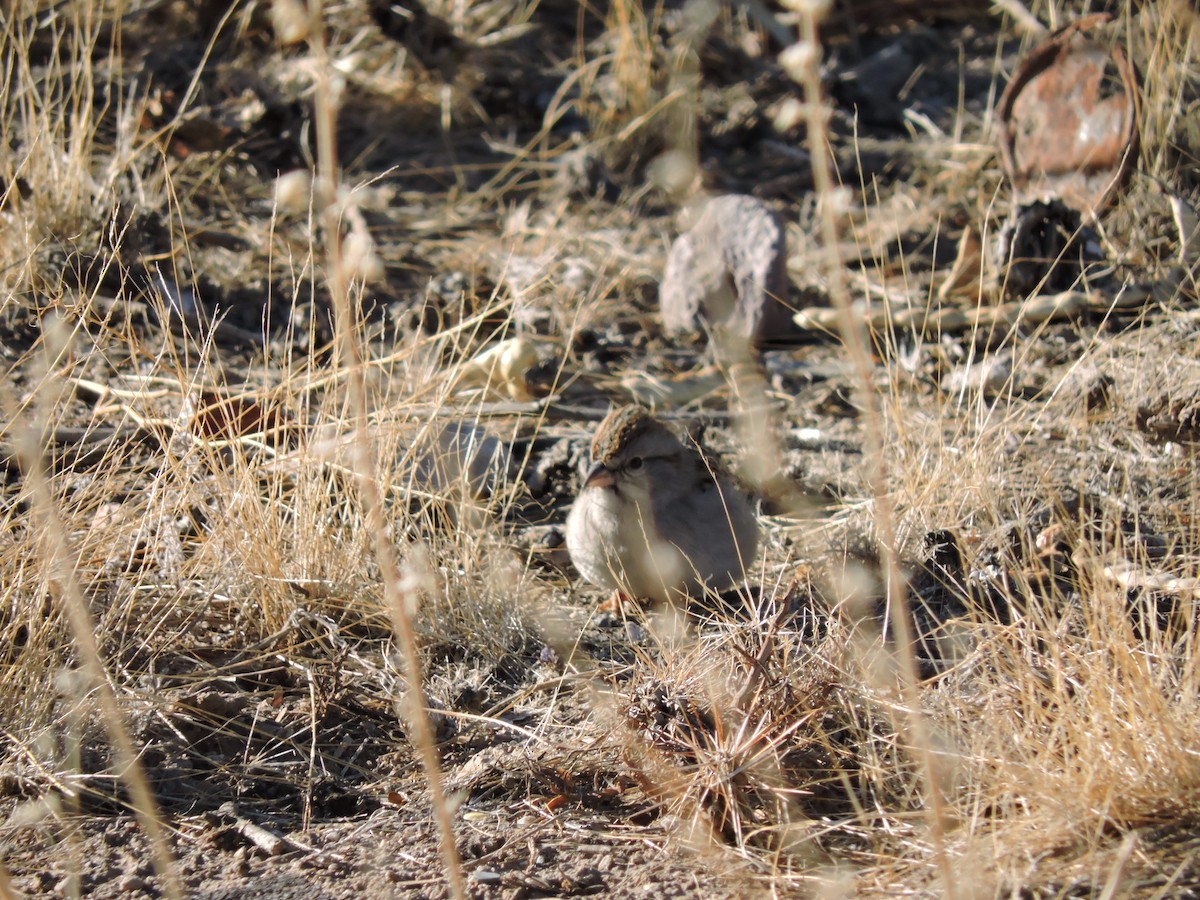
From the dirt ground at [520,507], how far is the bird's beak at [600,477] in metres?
0.25

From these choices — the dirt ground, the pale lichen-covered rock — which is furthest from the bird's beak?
the pale lichen-covered rock

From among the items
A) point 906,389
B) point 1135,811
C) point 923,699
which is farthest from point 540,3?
point 1135,811

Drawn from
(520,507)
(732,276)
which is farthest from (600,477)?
(732,276)

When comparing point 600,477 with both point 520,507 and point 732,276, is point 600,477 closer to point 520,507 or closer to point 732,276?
point 520,507

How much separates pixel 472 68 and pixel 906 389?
406cm

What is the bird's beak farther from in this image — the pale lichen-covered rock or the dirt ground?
the pale lichen-covered rock

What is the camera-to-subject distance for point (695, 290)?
19.4ft

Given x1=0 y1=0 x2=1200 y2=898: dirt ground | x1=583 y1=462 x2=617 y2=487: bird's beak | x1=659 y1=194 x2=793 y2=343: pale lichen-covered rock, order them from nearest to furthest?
x1=0 y1=0 x2=1200 y2=898: dirt ground, x1=583 y1=462 x2=617 y2=487: bird's beak, x1=659 y1=194 x2=793 y2=343: pale lichen-covered rock

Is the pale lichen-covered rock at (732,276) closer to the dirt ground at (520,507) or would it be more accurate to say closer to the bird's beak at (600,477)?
the dirt ground at (520,507)

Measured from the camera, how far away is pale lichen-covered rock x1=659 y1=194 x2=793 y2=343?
5.85 meters

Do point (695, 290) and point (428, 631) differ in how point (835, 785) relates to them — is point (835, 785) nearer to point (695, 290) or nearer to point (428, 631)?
point (428, 631)

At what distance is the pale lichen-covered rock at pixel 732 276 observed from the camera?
5.85 m

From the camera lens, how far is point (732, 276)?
5.90 meters

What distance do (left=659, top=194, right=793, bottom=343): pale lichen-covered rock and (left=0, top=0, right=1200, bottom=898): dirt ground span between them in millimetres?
188
